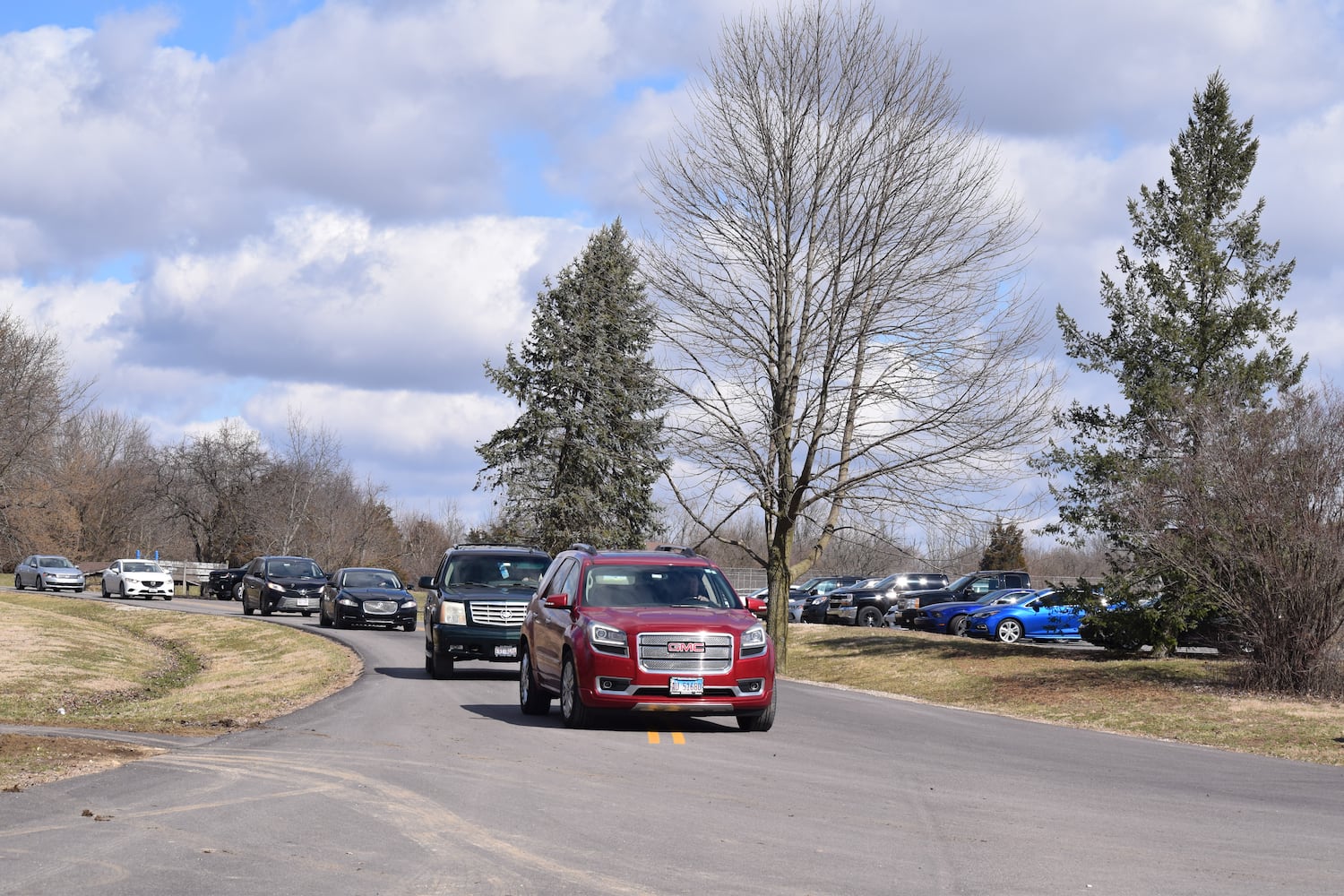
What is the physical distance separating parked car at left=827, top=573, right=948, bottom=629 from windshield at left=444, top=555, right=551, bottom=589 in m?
25.5

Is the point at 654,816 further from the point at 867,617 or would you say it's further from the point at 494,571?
the point at 867,617

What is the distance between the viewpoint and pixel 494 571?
21438mm

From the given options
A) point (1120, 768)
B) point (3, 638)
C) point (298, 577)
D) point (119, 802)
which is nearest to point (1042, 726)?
point (1120, 768)

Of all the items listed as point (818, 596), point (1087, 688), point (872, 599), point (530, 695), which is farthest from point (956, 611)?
point (530, 695)

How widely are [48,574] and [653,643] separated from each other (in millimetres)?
51168

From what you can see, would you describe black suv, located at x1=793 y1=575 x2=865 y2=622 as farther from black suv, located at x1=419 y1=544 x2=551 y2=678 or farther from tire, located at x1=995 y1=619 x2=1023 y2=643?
black suv, located at x1=419 y1=544 x2=551 y2=678

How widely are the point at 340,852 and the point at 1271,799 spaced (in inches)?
303

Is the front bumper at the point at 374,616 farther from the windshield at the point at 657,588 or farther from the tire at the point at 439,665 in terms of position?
the windshield at the point at 657,588

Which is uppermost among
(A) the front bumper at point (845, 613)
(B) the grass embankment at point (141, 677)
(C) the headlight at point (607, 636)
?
(C) the headlight at point (607, 636)

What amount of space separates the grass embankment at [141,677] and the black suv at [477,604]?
61.7 inches

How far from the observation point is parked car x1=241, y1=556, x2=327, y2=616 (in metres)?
43.2

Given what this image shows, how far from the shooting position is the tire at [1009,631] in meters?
37.0

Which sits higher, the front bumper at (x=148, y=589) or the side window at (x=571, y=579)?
the side window at (x=571, y=579)

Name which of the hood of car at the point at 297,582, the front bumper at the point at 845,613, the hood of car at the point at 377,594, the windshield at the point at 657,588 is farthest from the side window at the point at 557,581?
the front bumper at the point at 845,613
